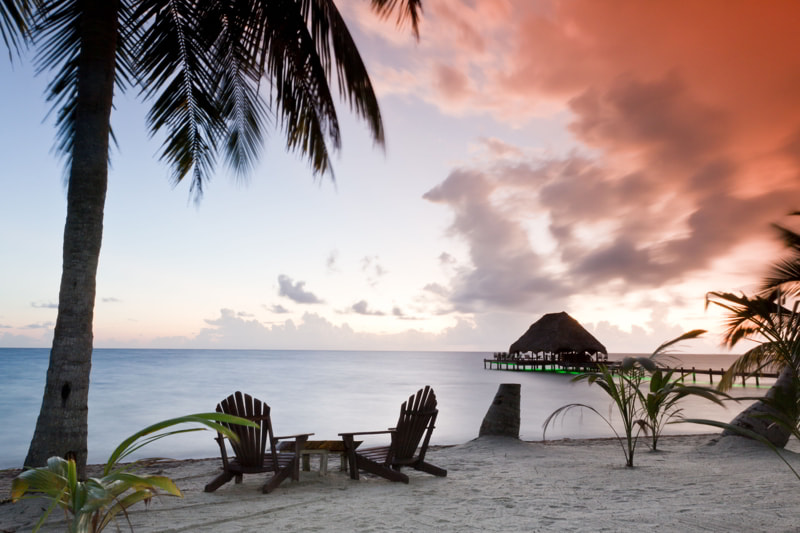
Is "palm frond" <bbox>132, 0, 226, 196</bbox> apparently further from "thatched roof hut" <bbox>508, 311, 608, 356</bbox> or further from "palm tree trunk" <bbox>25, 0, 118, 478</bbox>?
"thatched roof hut" <bbox>508, 311, 608, 356</bbox>

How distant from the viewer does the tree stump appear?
7879 mm

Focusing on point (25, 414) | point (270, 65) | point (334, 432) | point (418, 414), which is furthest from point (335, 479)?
point (25, 414)

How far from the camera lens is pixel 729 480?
5023 mm

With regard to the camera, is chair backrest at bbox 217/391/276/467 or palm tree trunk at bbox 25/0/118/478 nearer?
palm tree trunk at bbox 25/0/118/478

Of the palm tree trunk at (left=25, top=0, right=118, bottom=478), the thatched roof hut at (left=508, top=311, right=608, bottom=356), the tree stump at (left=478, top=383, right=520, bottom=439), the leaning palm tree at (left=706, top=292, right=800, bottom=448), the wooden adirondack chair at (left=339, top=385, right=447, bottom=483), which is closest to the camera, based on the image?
the leaning palm tree at (left=706, top=292, right=800, bottom=448)

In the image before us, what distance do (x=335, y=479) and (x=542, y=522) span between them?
2.39 metres

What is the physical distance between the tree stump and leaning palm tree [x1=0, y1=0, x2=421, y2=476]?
4170 mm

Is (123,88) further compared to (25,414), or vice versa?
→ (25,414)

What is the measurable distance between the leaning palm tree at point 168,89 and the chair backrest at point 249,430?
1210 mm

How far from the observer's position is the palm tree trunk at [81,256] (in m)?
4.38

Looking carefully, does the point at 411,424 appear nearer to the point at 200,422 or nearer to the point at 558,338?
the point at 200,422

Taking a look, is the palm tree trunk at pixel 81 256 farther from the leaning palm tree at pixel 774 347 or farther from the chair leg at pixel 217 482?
the leaning palm tree at pixel 774 347

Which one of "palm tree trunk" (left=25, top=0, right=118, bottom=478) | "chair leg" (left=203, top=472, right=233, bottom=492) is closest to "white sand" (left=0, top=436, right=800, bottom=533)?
"chair leg" (left=203, top=472, right=233, bottom=492)

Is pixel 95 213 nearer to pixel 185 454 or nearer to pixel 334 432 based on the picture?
pixel 185 454
